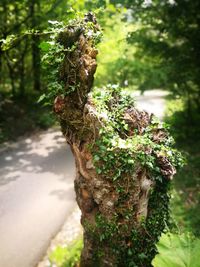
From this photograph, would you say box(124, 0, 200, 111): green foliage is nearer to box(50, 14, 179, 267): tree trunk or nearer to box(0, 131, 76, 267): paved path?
box(0, 131, 76, 267): paved path

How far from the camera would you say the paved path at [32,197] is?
25.2 ft

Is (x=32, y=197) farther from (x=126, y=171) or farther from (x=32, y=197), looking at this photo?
(x=126, y=171)

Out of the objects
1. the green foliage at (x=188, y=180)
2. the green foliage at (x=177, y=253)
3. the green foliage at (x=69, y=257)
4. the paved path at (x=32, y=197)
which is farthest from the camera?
the green foliage at (x=188, y=180)

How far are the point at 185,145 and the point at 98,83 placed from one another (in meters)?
7.22

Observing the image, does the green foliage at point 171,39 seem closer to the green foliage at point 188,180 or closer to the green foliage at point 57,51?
the green foliage at point 188,180

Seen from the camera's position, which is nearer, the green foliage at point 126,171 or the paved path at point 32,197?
the green foliage at point 126,171

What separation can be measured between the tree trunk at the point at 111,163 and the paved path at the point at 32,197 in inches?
87.4

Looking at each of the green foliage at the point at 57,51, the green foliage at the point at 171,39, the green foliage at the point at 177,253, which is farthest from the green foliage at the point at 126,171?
the green foliage at the point at 171,39

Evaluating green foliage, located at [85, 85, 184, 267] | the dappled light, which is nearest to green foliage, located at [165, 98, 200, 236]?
the dappled light

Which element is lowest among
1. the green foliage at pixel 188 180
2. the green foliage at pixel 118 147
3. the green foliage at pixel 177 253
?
the green foliage at pixel 188 180

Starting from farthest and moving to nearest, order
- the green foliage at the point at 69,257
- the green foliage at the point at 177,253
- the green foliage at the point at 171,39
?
the green foliage at the point at 171,39, the green foliage at the point at 69,257, the green foliage at the point at 177,253

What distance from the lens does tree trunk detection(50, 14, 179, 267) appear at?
5.06 metres

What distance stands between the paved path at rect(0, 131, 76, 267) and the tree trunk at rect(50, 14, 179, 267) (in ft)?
7.28

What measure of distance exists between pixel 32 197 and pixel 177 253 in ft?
20.5
